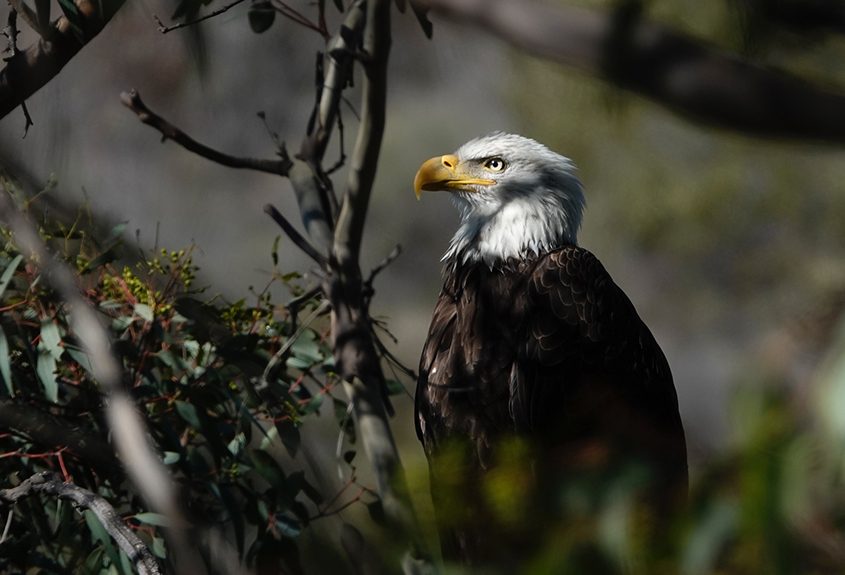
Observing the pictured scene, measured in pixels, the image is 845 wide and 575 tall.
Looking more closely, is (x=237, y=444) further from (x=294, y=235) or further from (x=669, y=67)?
(x=669, y=67)

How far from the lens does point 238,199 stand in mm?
10320

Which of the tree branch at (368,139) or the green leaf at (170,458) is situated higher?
the tree branch at (368,139)

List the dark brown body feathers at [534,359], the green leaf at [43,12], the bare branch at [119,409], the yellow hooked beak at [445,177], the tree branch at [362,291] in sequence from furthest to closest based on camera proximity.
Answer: the yellow hooked beak at [445,177]
the dark brown body feathers at [534,359]
the tree branch at [362,291]
the green leaf at [43,12]
the bare branch at [119,409]

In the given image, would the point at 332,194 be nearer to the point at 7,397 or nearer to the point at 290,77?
the point at 7,397

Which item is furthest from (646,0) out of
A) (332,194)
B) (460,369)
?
(460,369)

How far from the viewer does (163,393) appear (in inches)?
90.1

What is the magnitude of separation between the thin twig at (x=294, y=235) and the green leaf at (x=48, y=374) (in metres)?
0.51

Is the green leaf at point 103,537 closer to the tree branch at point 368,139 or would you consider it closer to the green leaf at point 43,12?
the tree branch at point 368,139

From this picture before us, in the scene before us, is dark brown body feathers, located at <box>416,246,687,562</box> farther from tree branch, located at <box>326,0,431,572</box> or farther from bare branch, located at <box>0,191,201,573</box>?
bare branch, located at <box>0,191,201,573</box>

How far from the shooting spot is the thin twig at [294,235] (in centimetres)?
205

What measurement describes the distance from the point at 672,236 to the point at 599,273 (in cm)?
713

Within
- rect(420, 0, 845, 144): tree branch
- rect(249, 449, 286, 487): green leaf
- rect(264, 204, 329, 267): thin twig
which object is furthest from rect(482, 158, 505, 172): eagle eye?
rect(420, 0, 845, 144): tree branch

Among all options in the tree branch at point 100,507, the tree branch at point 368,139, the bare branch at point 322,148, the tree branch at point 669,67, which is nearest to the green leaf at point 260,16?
the bare branch at point 322,148

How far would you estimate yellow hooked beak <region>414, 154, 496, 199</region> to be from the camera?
3.15 meters
